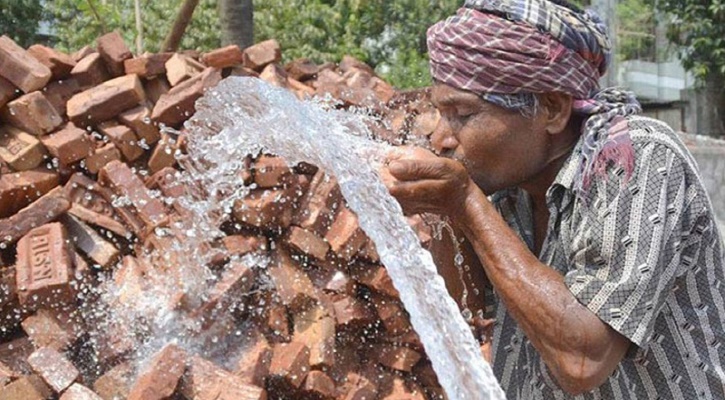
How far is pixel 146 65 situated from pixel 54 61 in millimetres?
370

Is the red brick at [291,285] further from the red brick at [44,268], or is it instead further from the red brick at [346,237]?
the red brick at [44,268]

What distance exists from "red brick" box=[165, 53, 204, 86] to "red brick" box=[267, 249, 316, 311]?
938mm

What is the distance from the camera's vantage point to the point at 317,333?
3.63 meters

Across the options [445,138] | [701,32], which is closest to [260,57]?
[445,138]

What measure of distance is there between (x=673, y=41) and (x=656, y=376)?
41.6 feet

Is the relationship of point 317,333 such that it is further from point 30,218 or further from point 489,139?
point 489,139

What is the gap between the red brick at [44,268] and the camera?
3.50 m

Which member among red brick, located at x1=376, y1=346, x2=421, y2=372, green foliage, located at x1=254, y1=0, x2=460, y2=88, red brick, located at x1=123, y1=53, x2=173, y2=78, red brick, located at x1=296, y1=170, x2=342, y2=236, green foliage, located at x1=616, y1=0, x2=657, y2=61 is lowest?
green foliage, located at x1=616, y1=0, x2=657, y2=61

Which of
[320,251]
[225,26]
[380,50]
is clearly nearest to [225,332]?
[320,251]

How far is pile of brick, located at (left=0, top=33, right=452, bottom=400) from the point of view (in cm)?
348

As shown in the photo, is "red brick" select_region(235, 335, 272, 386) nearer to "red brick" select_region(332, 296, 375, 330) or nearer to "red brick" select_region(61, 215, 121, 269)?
"red brick" select_region(332, 296, 375, 330)

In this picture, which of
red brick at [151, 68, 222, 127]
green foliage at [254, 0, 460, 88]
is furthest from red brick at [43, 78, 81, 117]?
green foliage at [254, 0, 460, 88]

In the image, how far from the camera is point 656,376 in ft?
5.85

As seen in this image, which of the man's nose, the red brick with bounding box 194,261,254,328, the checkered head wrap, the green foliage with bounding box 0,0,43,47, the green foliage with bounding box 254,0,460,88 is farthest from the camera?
the green foliage with bounding box 0,0,43,47
